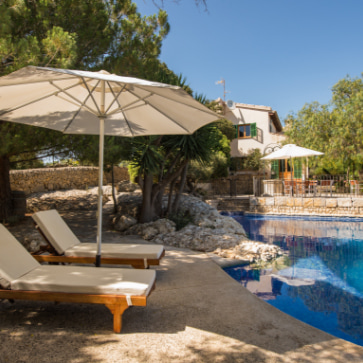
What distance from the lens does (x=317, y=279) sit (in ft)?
18.1

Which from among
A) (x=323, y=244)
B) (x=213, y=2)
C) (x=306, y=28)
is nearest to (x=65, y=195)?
(x=323, y=244)

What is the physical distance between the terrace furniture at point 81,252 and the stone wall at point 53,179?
1052cm

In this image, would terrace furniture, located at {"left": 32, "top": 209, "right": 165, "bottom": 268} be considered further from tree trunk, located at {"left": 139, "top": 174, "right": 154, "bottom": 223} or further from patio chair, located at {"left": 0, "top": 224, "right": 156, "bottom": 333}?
tree trunk, located at {"left": 139, "top": 174, "right": 154, "bottom": 223}

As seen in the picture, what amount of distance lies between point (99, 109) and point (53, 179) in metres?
11.6

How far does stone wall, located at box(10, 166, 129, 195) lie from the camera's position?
13.8 m

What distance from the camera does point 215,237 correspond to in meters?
7.35

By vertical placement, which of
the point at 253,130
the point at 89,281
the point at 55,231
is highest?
the point at 253,130

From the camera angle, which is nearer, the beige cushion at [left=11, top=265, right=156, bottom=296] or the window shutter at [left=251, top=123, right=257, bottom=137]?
the beige cushion at [left=11, top=265, right=156, bottom=296]

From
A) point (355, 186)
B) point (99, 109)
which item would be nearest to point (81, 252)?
point (99, 109)

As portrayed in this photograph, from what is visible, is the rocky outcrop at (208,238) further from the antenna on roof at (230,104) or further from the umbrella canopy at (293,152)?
the antenna on roof at (230,104)

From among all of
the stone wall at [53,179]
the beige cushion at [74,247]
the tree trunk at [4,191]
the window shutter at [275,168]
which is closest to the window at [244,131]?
the window shutter at [275,168]

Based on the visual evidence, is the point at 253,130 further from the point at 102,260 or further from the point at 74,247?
the point at 102,260

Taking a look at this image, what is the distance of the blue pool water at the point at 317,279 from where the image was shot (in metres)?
4.01

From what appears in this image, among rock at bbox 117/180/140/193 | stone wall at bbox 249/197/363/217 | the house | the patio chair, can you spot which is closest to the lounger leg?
the patio chair
